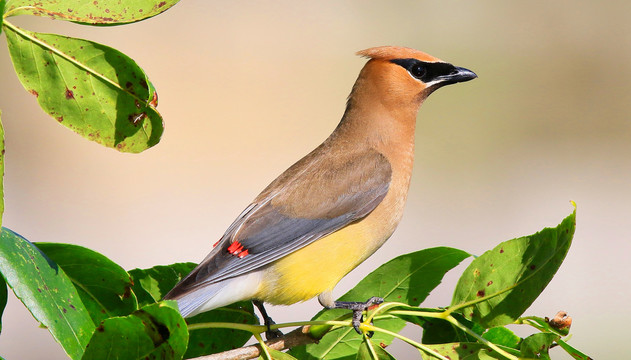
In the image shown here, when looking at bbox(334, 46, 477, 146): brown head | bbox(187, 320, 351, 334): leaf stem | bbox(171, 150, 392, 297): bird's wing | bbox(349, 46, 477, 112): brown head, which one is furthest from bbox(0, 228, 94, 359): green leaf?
bbox(349, 46, 477, 112): brown head

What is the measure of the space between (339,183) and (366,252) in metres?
0.31

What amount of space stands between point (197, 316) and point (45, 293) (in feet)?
2.64

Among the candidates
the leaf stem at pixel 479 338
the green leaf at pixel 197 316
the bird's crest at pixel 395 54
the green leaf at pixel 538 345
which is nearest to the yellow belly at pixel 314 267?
the green leaf at pixel 197 316

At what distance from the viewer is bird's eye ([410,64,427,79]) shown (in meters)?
3.44

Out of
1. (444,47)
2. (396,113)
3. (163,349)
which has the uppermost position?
(444,47)

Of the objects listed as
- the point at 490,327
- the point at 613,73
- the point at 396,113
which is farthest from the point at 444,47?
the point at 490,327

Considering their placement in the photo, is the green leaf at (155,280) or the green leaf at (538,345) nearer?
the green leaf at (538,345)

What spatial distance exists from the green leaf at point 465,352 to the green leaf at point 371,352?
93 millimetres

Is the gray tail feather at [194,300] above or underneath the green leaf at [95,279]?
underneath

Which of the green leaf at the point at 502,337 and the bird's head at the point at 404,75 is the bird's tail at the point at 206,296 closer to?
the green leaf at the point at 502,337

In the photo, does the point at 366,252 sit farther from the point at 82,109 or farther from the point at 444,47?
the point at 444,47

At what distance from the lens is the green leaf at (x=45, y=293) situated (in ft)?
5.91

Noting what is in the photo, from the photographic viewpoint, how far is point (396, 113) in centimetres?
347

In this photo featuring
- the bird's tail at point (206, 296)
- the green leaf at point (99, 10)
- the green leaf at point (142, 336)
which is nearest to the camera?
the green leaf at point (142, 336)
